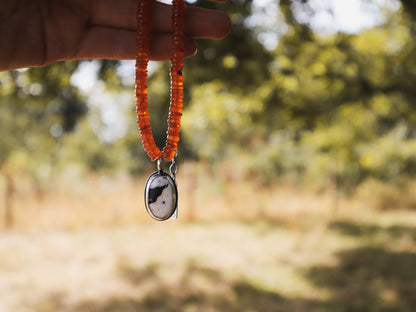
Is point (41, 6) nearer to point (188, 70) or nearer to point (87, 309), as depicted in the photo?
point (188, 70)

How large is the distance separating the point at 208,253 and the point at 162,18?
4.90m

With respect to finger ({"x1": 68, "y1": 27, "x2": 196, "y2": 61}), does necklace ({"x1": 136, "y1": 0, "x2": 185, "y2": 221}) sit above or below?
below

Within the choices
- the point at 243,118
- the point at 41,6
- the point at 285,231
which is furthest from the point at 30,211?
the point at 41,6

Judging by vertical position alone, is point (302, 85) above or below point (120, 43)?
above

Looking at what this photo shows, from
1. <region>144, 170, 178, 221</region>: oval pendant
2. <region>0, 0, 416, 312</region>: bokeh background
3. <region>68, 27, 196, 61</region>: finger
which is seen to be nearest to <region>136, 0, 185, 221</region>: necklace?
<region>144, 170, 178, 221</region>: oval pendant

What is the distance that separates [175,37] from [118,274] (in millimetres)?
4248

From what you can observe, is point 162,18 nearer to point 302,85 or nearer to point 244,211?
point 302,85

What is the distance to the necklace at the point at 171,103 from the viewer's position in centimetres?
161

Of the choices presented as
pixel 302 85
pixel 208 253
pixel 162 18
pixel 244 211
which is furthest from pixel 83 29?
pixel 244 211

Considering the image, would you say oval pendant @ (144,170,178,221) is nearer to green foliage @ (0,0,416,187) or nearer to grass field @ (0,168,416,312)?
green foliage @ (0,0,416,187)

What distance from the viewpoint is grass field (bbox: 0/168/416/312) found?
4.46 metres

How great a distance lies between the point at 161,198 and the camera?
1.66m

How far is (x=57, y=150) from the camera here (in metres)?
14.9

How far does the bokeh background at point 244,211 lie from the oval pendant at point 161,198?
7.25 ft
